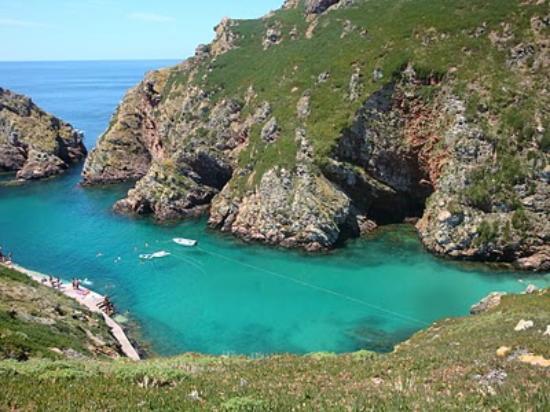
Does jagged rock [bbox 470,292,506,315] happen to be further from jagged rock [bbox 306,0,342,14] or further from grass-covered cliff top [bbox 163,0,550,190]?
jagged rock [bbox 306,0,342,14]

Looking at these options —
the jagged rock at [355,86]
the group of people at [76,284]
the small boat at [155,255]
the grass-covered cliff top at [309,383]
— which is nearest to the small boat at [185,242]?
the small boat at [155,255]

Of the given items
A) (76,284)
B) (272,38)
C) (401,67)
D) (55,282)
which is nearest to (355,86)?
(401,67)

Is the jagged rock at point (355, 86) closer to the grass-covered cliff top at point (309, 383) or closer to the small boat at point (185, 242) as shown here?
the small boat at point (185, 242)

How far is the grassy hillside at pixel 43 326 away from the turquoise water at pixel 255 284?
9393 mm

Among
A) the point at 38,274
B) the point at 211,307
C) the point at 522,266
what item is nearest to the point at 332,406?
the point at 211,307

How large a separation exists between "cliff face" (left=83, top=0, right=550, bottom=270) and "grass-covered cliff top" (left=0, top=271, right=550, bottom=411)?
2172 inches

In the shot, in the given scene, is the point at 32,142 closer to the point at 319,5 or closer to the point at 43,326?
the point at 319,5

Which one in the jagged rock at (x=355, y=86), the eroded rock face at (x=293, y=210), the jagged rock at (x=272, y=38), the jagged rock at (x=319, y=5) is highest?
the jagged rock at (x=319, y=5)

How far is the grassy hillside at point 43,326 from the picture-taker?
3073cm

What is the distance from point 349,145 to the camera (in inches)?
3602

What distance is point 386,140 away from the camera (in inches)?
3573

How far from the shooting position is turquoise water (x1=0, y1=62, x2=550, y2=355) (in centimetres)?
5897

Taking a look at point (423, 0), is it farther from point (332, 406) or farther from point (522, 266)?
point (332, 406)

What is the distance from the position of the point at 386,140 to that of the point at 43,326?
65.4 metres
